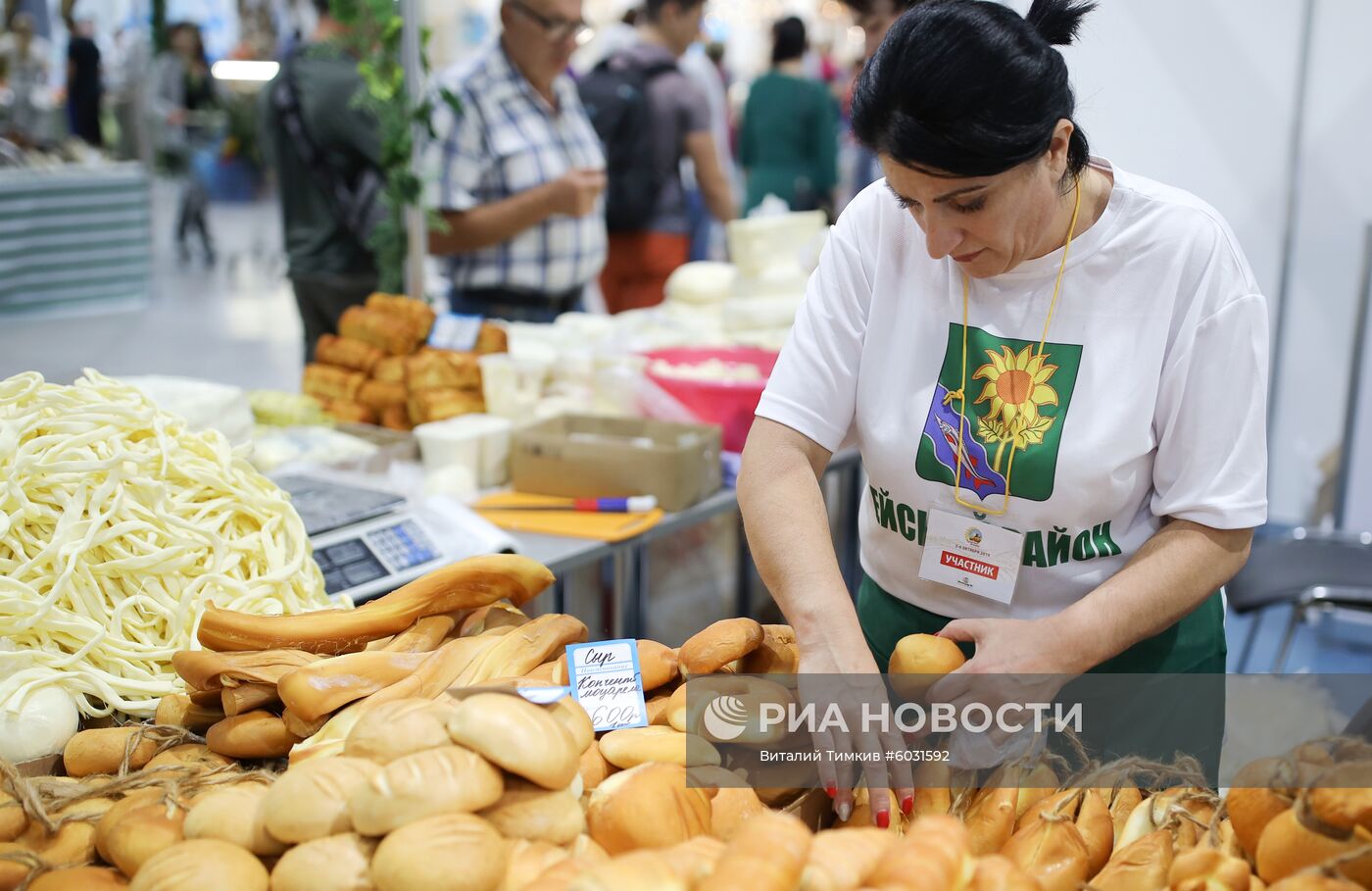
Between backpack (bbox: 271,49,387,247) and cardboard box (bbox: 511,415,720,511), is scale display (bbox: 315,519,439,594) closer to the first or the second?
cardboard box (bbox: 511,415,720,511)

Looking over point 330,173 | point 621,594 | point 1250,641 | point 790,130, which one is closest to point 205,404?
point 621,594

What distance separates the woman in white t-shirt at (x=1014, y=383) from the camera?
1.29 meters

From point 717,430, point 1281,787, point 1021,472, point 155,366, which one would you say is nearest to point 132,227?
point 155,366

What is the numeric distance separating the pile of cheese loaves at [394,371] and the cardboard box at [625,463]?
0.97 ft

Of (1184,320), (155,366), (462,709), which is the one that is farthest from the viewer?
(155,366)

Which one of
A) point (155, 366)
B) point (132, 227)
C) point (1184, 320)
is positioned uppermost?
point (1184, 320)

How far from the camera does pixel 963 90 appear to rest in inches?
49.1

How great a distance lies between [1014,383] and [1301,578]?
81.6 inches

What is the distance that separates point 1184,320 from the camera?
1438 mm

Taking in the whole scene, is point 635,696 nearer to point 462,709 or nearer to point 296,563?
point 462,709

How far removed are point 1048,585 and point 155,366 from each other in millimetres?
6012

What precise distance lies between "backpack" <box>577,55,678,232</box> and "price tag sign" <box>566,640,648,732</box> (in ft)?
13.3

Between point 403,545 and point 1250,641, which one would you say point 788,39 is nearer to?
point 1250,641

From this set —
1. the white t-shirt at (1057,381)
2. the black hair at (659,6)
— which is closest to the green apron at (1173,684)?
the white t-shirt at (1057,381)
